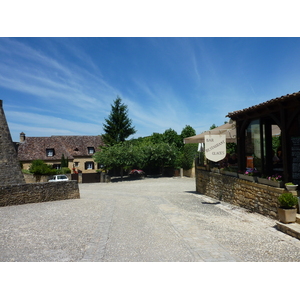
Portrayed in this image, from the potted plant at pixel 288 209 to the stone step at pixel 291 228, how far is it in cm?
14

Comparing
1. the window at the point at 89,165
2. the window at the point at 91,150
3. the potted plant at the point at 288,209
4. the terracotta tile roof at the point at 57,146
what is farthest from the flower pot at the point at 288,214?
the window at the point at 91,150

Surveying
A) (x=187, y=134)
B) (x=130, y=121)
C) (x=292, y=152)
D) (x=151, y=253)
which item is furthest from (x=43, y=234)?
(x=187, y=134)

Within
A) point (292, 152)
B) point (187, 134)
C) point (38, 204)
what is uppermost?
point (187, 134)

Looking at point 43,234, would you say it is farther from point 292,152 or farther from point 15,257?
point 292,152

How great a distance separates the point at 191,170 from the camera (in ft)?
91.2

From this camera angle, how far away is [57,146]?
1446 inches

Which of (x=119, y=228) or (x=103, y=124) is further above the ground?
(x=103, y=124)

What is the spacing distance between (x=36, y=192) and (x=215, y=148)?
8412mm

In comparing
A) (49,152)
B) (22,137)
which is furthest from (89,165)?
(22,137)

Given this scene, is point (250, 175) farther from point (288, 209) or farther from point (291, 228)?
point (291, 228)

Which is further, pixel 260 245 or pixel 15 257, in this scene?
pixel 260 245

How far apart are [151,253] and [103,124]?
32.0 m

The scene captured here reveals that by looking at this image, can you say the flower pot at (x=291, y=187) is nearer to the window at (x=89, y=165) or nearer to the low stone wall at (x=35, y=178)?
the low stone wall at (x=35, y=178)

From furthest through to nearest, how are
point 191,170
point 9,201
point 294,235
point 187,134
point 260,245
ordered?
point 187,134 → point 191,170 → point 9,201 → point 294,235 → point 260,245
